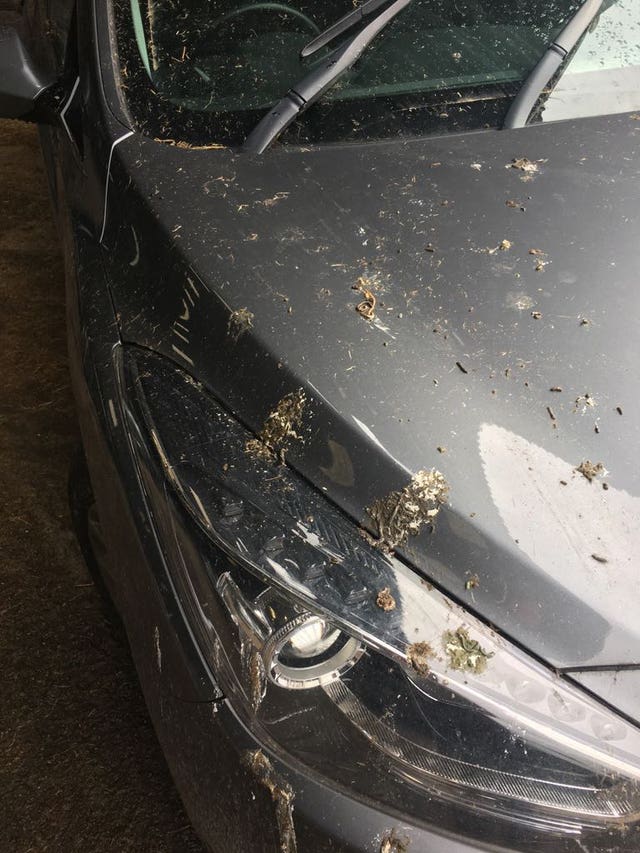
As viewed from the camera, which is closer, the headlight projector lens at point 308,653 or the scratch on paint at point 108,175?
the headlight projector lens at point 308,653

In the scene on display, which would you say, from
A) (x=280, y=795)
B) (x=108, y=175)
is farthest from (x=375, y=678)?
(x=108, y=175)

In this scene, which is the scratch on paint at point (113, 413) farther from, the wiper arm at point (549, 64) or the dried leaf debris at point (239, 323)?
the wiper arm at point (549, 64)

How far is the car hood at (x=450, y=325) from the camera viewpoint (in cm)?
109

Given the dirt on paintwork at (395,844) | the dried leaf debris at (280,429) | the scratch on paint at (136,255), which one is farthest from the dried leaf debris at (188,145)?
the dirt on paintwork at (395,844)

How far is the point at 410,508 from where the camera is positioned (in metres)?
1.12

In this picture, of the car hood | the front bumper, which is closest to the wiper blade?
the car hood

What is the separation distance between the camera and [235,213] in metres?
1.44

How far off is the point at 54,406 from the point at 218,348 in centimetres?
152

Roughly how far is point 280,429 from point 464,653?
16.1 inches

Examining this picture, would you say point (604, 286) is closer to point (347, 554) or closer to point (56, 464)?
point (347, 554)

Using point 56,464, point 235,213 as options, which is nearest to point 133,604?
point 235,213

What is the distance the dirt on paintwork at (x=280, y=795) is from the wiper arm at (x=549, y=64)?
1.22 meters

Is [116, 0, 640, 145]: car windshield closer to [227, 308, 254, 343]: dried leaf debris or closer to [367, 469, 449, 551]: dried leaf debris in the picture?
[227, 308, 254, 343]: dried leaf debris

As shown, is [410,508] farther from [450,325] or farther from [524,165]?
[524,165]
